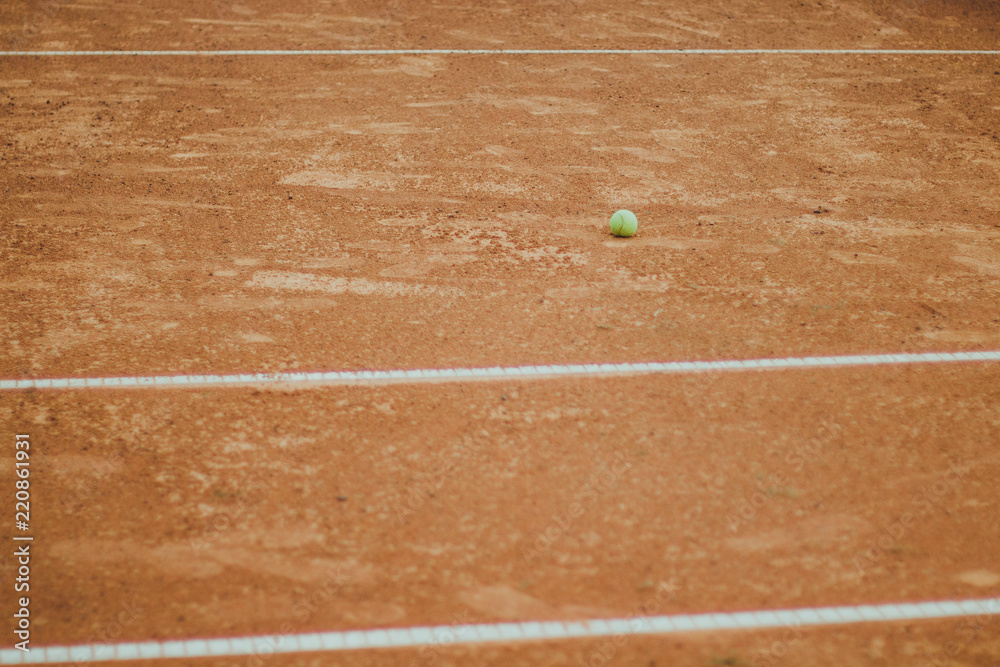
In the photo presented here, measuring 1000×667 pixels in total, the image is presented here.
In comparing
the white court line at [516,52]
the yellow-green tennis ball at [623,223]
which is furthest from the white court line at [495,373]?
the white court line at [516,52]

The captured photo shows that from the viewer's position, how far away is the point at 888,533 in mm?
3941

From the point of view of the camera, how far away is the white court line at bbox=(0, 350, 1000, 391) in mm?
4863

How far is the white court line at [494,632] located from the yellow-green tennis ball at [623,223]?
3.61 meters

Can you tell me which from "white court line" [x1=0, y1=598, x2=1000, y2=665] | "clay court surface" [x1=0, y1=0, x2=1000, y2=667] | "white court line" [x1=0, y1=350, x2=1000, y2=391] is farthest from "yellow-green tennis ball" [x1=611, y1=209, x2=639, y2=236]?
"white court line" [x1=0, y1=598, x2=1000, y2=665]

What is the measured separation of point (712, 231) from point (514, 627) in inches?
165

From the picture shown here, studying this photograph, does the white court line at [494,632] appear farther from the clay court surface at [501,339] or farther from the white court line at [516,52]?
the white court line at [516,52]

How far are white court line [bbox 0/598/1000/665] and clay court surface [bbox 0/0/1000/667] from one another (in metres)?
0.04

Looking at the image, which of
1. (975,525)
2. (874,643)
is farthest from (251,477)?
(975,525)

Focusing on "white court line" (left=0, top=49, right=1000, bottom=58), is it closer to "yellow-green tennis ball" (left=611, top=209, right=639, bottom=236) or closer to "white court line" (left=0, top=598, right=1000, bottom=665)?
"yellow-green tennis ball" (left=611, top=209, right=639, bottom=236)

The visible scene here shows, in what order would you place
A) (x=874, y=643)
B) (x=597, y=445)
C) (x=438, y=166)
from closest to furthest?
(x=874, y=643), (x=597, y=445), (x=438, y=166)

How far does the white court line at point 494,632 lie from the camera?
3285 millimetres

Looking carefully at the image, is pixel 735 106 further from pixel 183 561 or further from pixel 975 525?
pixel 183 561

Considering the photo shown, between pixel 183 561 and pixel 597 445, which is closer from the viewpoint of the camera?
pixel 183 561

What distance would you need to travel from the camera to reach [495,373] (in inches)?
199
